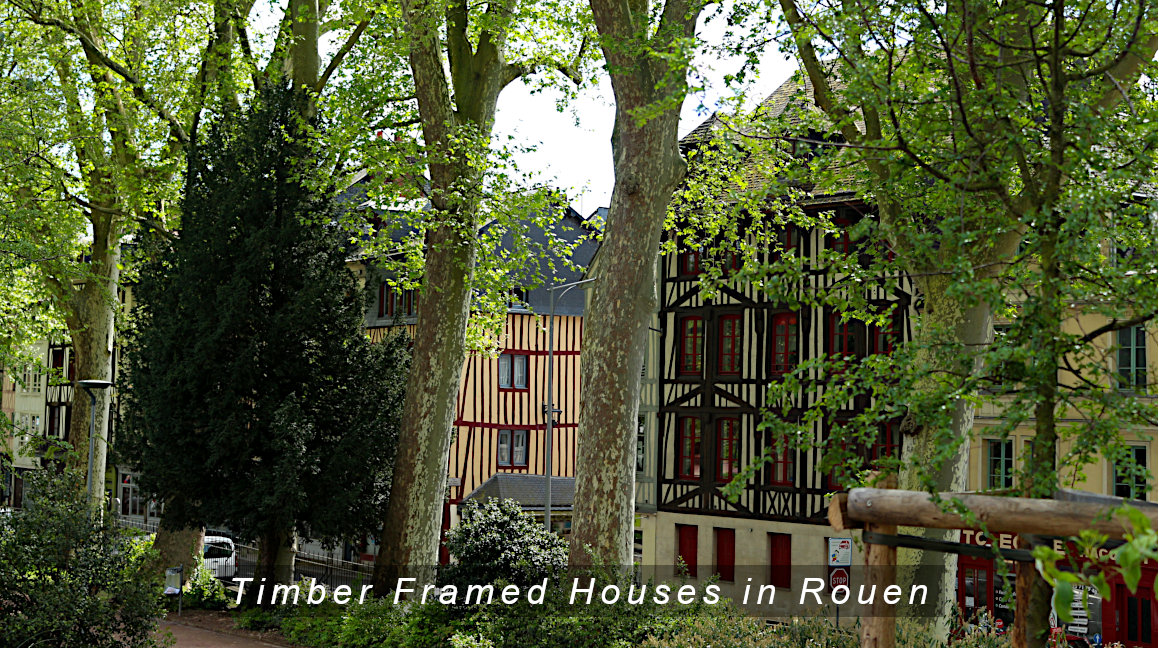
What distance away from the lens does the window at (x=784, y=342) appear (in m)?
26.4

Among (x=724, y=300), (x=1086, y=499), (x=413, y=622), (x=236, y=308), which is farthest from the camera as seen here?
(x=724, y=300)

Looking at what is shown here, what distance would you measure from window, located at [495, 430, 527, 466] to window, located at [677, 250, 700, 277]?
28.2ft

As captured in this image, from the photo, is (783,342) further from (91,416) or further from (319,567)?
(91,416)

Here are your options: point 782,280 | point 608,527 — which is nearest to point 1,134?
point 608,527

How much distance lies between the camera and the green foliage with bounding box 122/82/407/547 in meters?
17.7

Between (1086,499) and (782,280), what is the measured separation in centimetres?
205

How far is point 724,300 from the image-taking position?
90.8 feet

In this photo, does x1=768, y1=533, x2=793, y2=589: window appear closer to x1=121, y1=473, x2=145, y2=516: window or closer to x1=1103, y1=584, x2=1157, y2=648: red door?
x1=1103, y1=584, x2=1157, y2=648: red door

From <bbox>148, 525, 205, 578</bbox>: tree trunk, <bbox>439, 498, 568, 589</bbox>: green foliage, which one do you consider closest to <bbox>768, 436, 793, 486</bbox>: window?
<bbox>439, 498, 568, 589</bbox>: green foliage

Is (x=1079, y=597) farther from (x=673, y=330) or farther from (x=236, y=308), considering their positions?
(x=236, y=308)

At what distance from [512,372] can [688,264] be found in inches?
319

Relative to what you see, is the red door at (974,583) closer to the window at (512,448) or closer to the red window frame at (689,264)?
the red window frame at (689,264)
